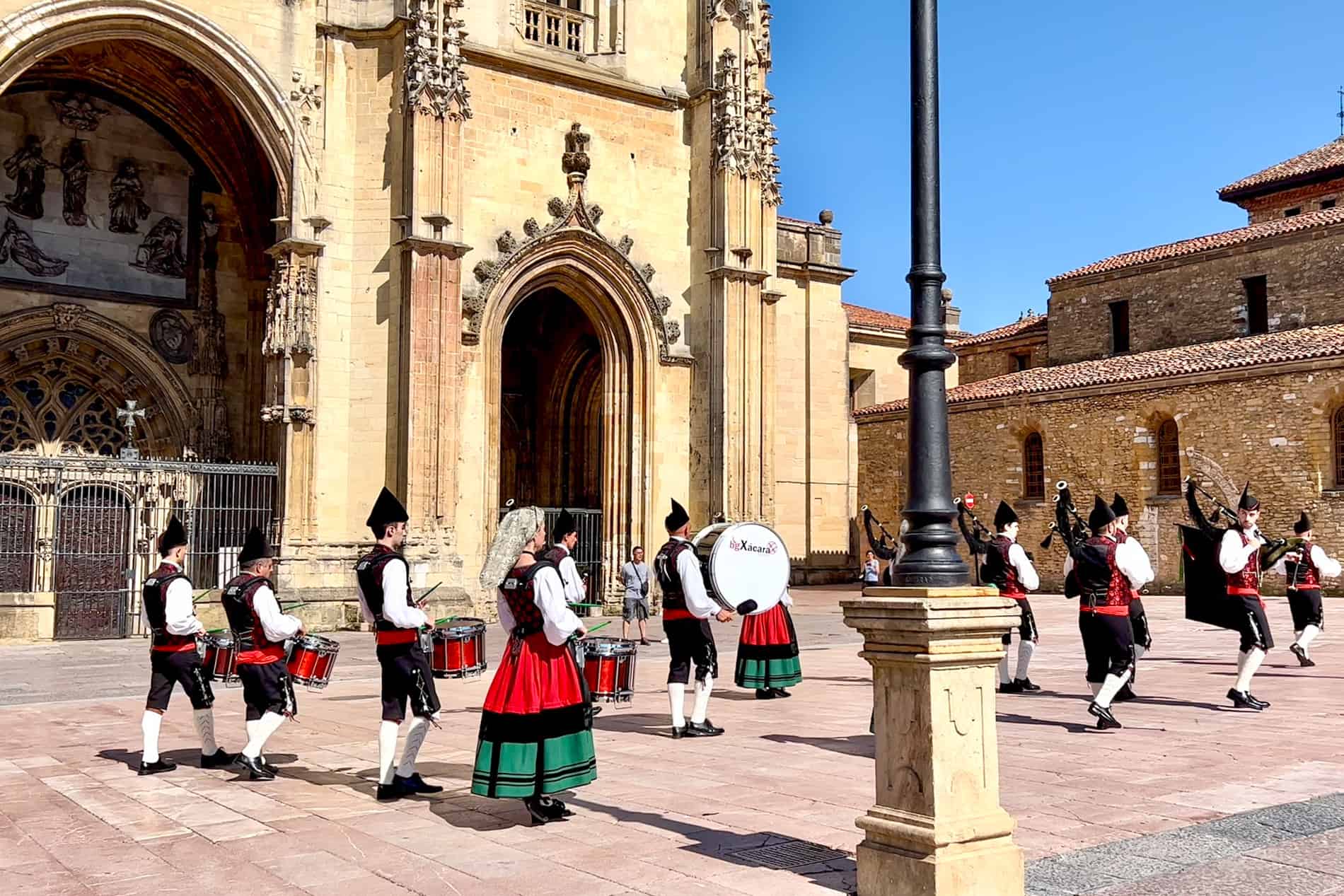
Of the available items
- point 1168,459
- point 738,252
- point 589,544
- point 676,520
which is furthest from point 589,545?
point 1168,459

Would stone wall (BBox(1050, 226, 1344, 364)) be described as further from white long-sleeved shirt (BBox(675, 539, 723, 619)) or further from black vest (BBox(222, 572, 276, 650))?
black vest (BBox(222, 572, 276, 650))

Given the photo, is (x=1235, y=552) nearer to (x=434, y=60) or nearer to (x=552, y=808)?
(x=552, y=808)

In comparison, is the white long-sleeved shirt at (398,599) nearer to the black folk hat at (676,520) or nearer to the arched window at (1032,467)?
the black folk hat at (676,520)

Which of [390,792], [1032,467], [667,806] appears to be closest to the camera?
[667,806]

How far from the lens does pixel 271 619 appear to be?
8.31 meters

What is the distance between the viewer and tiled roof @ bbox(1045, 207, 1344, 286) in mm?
32906

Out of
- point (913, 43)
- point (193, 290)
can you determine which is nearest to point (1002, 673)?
point (913, 43)

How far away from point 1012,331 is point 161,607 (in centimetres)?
3816

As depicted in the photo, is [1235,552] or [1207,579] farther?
[1207,579]

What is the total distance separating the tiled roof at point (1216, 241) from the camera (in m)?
32.9

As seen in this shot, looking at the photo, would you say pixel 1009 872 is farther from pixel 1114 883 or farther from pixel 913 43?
pixel 913 43

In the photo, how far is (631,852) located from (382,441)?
49.6 feet

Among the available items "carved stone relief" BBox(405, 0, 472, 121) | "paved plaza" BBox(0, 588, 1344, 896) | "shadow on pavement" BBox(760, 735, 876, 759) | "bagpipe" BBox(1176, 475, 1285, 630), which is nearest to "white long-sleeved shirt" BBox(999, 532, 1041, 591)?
"paved plaza" BBox(0, 588, 1344, 896)

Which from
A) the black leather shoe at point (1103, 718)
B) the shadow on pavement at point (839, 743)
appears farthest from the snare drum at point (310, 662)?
the black leather shoe at point (1103, 718)
